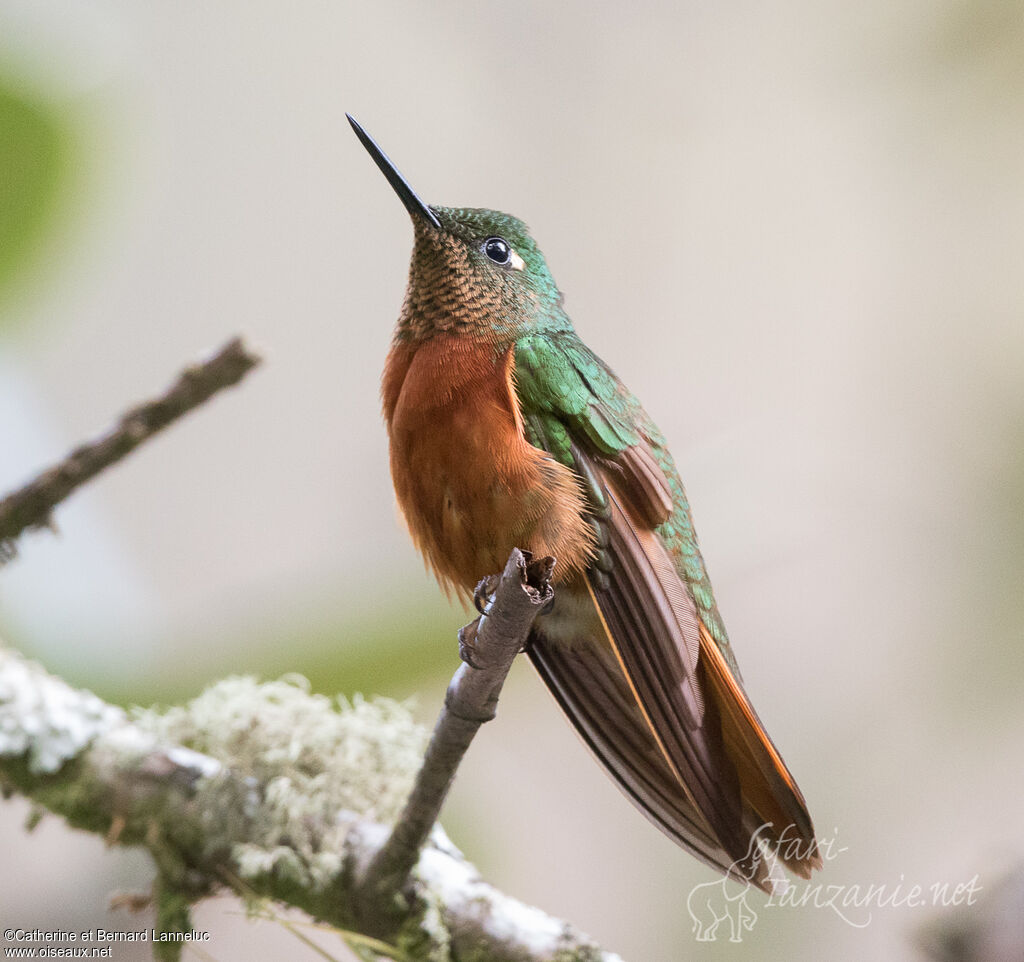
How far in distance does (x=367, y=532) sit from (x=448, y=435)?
1.47 meters

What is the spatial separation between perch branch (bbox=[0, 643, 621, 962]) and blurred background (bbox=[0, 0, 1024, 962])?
994 mm

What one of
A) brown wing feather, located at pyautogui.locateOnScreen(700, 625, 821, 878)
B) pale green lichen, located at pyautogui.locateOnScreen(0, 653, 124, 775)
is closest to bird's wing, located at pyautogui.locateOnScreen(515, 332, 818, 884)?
brown wing feather, located at pyautogui.locateOnScreen(700, 625, 821, 878)

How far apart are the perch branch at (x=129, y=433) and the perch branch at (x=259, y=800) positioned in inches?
12.1

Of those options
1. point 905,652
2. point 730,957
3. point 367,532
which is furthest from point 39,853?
point 905,652

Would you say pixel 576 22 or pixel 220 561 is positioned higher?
pixel 576 22

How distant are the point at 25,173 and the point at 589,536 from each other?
4.83 feet

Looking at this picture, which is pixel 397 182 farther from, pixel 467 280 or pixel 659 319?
pixel 659 319

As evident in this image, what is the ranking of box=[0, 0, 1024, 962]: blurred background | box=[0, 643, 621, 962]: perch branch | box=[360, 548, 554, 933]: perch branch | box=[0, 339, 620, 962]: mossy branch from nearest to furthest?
box=[360, 548, 554, 933]: perch branch
box=[0, 339, 620, 962]: mossy branch
box=[0, 643, 621, 962]: perch branch
box=[0, 0, 1024, 962]: blurred background

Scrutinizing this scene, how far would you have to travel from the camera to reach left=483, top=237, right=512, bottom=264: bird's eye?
55.6 inches

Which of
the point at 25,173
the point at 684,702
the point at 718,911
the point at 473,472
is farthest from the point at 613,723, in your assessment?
the point at 25,173

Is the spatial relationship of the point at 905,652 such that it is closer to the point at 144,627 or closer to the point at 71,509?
the point at 144,627

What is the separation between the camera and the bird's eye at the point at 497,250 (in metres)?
1.41

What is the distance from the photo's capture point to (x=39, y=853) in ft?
7.41

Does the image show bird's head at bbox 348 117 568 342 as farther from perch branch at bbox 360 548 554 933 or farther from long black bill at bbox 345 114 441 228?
perch branch at bbox 360 548 554 933
